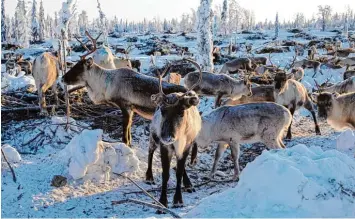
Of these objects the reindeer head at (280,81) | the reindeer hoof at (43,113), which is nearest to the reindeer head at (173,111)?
the reindeer hoof at (43,113)

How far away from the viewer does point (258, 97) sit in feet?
37.5

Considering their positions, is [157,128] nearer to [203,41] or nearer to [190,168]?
[190,168]

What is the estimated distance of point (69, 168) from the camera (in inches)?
240

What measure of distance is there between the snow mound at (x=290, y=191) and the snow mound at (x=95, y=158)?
236 cm

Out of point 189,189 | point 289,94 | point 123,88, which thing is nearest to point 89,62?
point 123,88

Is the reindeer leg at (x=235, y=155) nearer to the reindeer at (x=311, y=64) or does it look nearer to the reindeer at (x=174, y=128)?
the reindeer at (x=174, y=128)

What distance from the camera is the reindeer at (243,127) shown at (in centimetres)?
738

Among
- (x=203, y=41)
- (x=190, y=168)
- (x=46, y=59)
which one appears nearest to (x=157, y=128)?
(x=190, y=168)

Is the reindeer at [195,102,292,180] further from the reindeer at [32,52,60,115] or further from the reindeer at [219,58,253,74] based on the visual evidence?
the reindeer at [219,58,253,74]

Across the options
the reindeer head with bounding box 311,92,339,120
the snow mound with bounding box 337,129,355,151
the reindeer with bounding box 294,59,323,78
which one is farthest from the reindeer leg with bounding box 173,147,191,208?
the reindeer with bounding box 294,59,323,78

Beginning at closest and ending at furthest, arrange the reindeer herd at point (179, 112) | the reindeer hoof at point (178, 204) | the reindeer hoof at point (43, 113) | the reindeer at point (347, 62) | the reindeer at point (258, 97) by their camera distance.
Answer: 1. the reindeer herd at point (179, 112)
2. the reindeer hoof at point (178, 204)
3. the reindeer hoof at point (43, 113)
4. the reindeer at point (258, 97)
5. the reindeer at point (347, 62)

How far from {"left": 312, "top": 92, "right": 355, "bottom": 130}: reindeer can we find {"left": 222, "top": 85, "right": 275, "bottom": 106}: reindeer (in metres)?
2.08

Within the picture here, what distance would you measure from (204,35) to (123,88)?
33.8 feet

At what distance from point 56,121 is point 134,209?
373 centimetres
